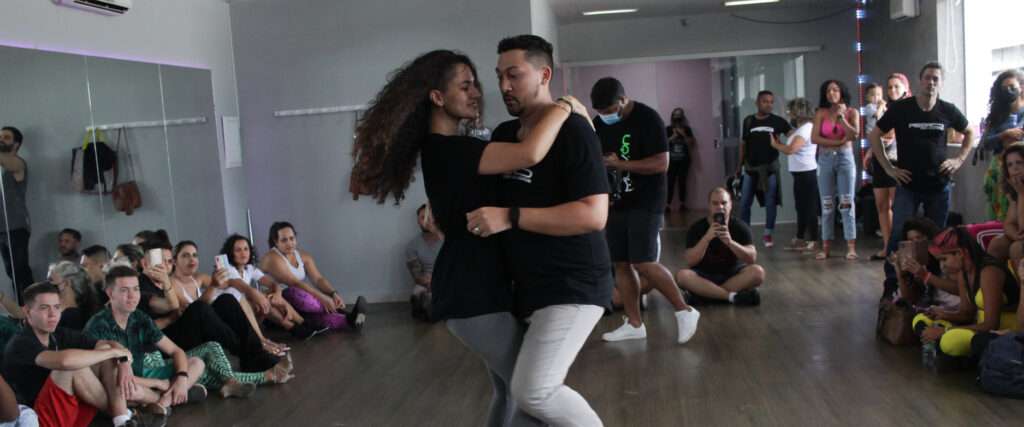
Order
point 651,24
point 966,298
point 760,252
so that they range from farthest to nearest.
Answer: point 651,24 → point 760,252 → point 966,298

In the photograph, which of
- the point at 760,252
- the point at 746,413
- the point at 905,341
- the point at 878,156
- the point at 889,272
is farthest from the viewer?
the point at 760,252

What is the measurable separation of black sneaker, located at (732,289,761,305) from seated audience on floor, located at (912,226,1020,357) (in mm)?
1577

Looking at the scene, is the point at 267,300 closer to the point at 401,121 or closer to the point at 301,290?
the point at 301,290

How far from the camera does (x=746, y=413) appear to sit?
3898mm

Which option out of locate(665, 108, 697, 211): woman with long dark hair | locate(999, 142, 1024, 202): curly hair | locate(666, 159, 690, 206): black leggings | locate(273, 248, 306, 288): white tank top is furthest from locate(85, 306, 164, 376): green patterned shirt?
locate(666, 159, 690, 206): black leggings

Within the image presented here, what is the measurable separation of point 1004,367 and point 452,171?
268cm

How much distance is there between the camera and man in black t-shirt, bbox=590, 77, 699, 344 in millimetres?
5027

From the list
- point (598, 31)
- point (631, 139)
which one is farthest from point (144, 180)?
point (598, 31)

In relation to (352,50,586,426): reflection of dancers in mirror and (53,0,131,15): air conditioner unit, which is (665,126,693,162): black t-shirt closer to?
(53,0,131,15): air conditioner unit

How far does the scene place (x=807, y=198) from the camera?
28.5ft

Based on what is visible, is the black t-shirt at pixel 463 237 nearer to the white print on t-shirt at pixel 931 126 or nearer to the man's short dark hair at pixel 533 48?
the man's short dark hair at pixel 533 48

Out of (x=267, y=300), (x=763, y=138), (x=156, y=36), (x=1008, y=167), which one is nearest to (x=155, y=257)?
Result: (x=267, y=300)

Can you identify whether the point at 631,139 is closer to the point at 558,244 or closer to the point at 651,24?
the point at 558,244

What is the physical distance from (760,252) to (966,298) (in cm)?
441
